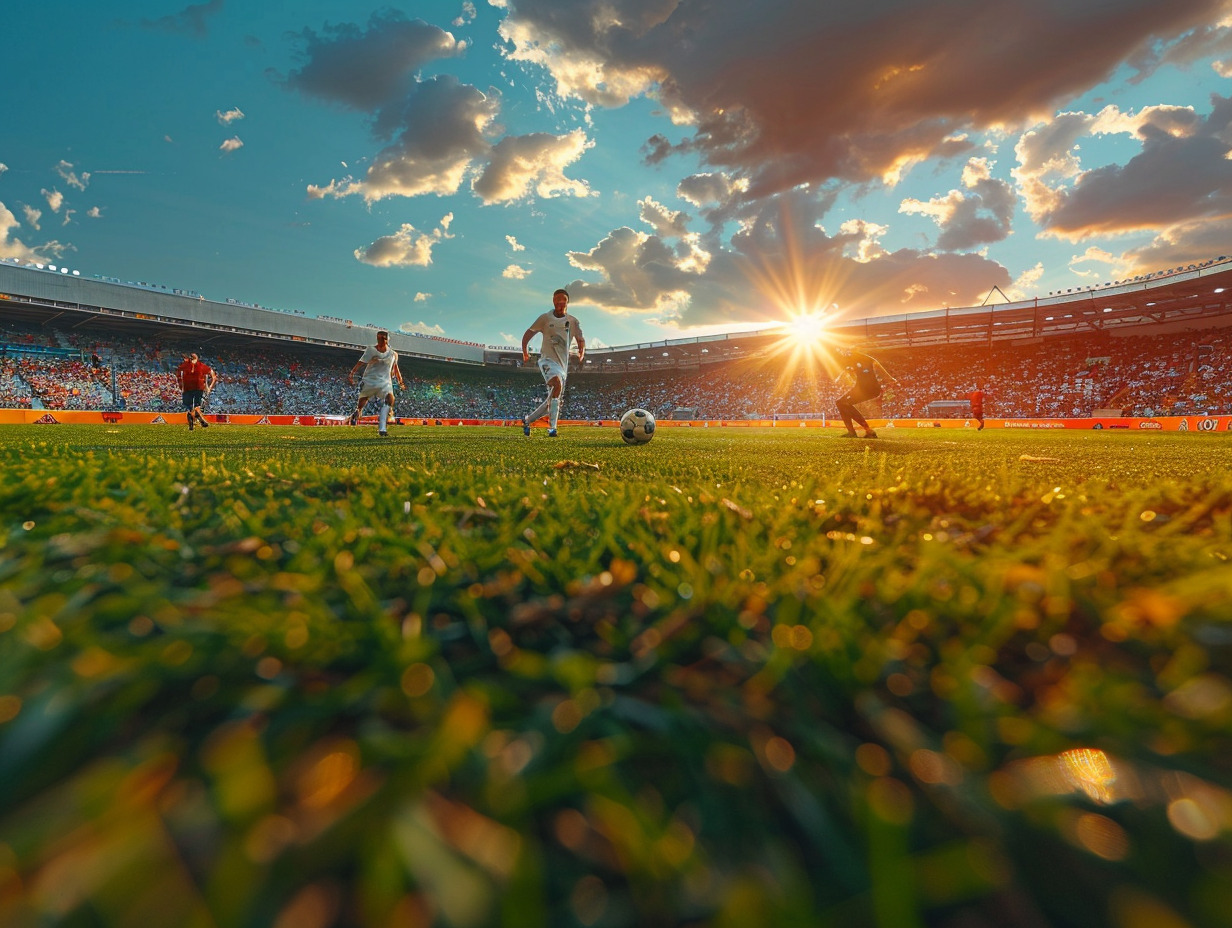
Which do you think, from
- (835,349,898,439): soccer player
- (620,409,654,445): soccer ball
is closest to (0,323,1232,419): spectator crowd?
(835,349,898,439): soccer player

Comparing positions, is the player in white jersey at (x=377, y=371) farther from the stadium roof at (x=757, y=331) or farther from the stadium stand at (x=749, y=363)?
the stadium roof at (x=757, y=331)

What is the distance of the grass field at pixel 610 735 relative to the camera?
0.44 metres

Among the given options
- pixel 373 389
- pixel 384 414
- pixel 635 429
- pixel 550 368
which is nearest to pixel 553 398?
pixel 550 368

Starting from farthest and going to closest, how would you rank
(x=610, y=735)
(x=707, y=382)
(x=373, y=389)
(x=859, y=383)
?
(x=707, y=382)
(x=373, y=389)
(x=859, y=383)
(x=610, y=735)

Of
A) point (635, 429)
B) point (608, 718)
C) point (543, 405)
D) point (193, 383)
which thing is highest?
point (193, 383)

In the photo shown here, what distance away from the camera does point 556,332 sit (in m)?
9.48

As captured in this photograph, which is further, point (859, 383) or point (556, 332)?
point (859, 383)

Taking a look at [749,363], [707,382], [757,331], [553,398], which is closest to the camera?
[553,398]

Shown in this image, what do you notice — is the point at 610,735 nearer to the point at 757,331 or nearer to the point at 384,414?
the point at 384,414

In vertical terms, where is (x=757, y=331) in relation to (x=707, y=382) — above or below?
above

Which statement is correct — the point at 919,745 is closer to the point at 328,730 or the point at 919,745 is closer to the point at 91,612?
the point at 328,730

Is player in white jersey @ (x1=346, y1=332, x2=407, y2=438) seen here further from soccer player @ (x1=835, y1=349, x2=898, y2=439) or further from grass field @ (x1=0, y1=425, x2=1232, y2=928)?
grass field @ (x1=0, y1=425, x2=1232, y2=928)

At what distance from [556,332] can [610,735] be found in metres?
9.23

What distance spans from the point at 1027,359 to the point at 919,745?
45.3m
